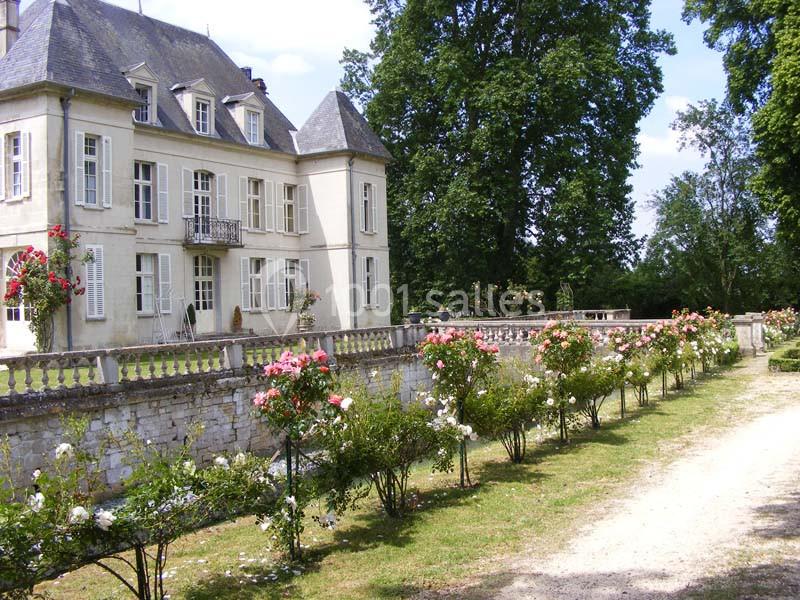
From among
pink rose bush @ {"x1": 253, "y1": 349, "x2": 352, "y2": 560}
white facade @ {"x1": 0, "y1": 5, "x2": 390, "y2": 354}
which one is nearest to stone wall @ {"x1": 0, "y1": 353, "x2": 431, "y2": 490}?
pink rose bush @ {"x1": 253, "y1": 349, "x2": 352, "y2": 560}

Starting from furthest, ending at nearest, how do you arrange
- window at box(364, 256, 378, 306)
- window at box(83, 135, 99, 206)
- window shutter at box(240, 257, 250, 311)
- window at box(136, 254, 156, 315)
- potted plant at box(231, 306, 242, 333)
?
window at box(364, 256, 378, 306)
window shutter at box(240, 257, 250, 311)
potted plant at box(231, 306, 242, 333)
window at box(136, 254, 156, 315)
window at box(83, 135, 99, 206)

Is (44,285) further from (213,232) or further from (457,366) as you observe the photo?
(457,366)

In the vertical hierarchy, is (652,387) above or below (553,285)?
below

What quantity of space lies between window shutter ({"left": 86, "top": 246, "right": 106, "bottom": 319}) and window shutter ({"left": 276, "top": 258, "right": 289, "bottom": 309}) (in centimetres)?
855

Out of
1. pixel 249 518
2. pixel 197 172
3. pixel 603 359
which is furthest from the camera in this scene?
pixel 197 172

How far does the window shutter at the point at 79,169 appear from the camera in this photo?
61.3 feet

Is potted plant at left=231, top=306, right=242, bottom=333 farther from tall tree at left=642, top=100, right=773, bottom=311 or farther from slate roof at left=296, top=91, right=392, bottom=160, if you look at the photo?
tall tree at left=642, top=100, right=773, bottom=311

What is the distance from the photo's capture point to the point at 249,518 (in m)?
9.04

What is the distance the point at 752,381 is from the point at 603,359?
520 centimetres

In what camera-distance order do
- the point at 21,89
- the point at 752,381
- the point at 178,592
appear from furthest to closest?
the point at 21,89, the point at 752,381, the point at 178,592

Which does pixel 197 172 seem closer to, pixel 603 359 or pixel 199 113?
pixel 199 113

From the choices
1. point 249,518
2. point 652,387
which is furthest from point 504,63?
point 249,518

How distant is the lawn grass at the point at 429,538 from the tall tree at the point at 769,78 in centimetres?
1409

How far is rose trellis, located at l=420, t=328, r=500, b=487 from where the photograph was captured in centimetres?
911
